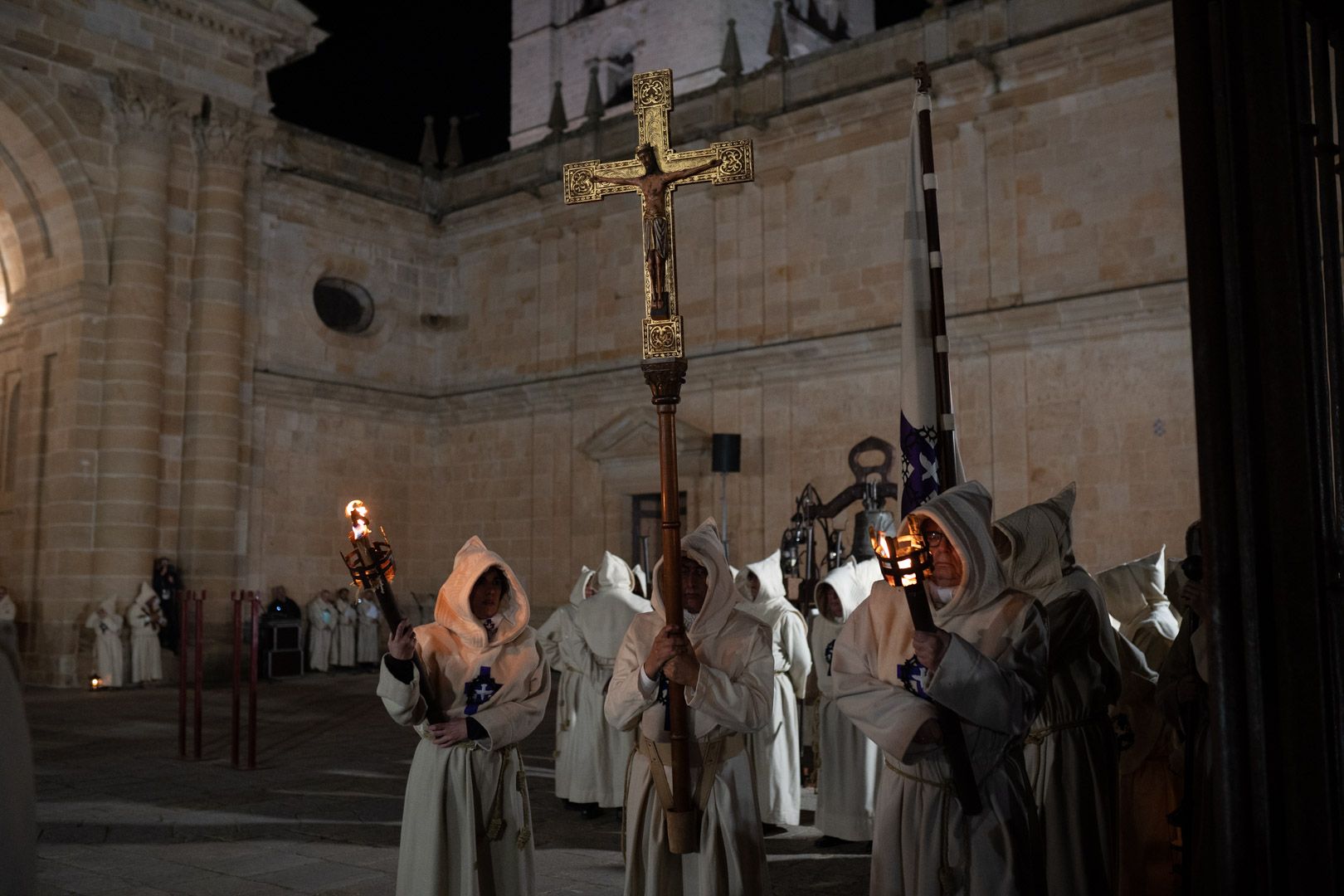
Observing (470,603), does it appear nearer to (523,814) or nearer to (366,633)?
(523,814)

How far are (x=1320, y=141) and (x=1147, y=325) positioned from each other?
1300 cm

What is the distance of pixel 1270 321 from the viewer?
2516mm

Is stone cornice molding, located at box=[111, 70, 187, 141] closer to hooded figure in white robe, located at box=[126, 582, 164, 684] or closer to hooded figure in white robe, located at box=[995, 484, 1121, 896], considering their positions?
hooded figure in white robe, located at box=[126, 582, 164, 684]

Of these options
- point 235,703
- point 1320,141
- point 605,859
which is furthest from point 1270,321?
point 235,703

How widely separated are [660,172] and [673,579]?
1692 mm

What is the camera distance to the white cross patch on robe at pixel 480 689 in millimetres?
4738

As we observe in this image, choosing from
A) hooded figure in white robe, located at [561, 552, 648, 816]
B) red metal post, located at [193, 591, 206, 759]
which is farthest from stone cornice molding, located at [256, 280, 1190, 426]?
red metal post, located at [193, 591, 206, 759]

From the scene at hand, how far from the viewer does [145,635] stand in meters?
16.6

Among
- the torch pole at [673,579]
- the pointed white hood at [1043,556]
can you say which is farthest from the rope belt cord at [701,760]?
the pointed white hood at [1043,556]

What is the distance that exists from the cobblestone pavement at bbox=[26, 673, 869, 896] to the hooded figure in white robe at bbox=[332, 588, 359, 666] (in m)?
7.11

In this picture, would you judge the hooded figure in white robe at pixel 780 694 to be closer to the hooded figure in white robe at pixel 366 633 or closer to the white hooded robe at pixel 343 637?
Result: the white hooded robe at pixel 343 637

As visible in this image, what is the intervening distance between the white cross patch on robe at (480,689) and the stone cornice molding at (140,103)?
1584cm

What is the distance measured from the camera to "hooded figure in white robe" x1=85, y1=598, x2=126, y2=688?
16219 mm

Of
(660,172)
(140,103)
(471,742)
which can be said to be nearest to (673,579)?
(471,742)
